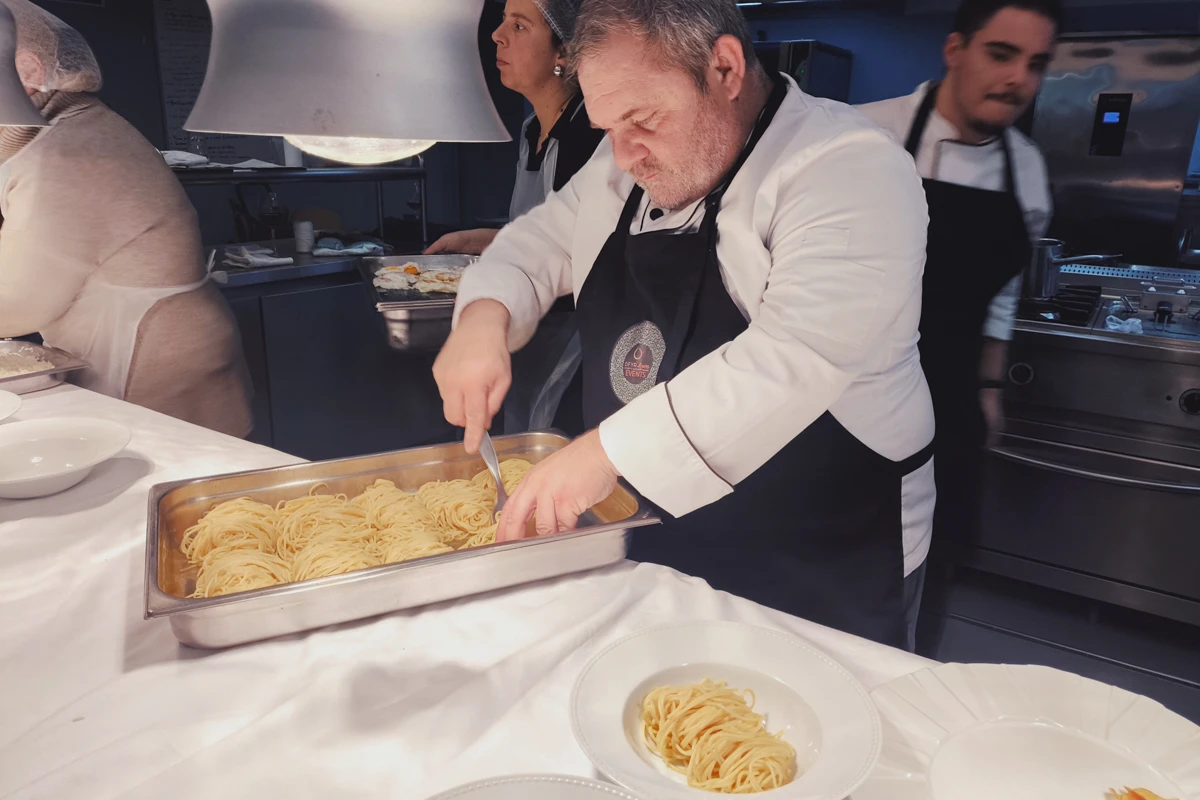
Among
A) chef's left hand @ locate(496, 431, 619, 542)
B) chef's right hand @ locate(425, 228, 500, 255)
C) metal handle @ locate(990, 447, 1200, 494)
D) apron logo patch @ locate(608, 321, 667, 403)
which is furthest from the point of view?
chef's right hand @ locate(425, 228, 500, 255)

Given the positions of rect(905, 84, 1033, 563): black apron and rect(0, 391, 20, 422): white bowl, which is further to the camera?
rect(905, 84, 1033, 563): black apron

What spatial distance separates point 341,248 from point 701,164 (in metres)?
2.94

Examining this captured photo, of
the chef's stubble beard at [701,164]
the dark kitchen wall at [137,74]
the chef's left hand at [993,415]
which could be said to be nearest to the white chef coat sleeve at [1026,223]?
the chef's left hand at [993,415]

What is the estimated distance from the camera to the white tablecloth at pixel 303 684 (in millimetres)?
803

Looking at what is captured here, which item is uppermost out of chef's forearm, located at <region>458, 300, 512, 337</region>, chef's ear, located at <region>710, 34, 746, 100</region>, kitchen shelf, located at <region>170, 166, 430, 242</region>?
chef's ear, located at <region>710, 34, 746, 100</region>

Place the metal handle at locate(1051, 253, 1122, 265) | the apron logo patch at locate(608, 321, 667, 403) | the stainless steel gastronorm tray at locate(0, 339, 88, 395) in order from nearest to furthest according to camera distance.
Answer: the apron logo patch at locate(608, 321, 667, 403) < the stainless steel gastronorm tray at locate(0, 339, 88, 395) < the metal handle at locate(1051, 253, 1122, 265)

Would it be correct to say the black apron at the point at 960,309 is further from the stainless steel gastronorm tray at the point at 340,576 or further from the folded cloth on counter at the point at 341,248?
the folded cloth on counter at the point at 341,248

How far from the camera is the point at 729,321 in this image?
54.3 inches

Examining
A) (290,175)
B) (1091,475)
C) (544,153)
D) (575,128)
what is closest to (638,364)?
(575,128)

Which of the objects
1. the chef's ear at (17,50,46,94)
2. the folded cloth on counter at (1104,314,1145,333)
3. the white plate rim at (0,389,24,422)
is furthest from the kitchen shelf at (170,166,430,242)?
the folded cloth on counter at (1104,314,1145,333)

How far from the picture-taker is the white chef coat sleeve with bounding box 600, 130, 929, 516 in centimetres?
113

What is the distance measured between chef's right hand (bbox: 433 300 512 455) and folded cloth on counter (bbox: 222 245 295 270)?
2370mm

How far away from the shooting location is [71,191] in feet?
7.14

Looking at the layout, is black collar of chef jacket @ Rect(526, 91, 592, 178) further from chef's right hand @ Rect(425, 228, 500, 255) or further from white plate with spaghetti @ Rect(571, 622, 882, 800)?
white plate with spaghetti @ Rect(571, 622, 882, 800)
